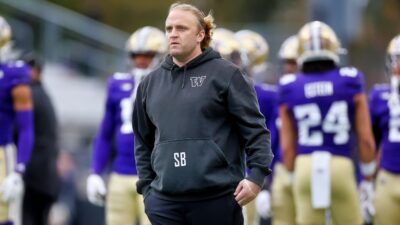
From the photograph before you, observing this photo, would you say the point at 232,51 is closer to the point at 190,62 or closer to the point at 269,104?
the point at 269,104

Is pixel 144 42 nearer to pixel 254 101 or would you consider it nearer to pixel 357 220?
pixel 357 220

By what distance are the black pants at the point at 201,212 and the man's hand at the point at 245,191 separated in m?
0.12

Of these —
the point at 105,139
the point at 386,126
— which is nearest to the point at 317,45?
the point at 386,126

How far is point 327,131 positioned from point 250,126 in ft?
8.19

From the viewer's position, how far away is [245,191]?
7.92m

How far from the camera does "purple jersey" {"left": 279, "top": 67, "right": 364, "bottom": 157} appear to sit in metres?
10.4

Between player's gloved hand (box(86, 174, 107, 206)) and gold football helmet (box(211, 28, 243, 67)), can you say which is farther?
gold football helmet (box(211, 28, 243, 67))

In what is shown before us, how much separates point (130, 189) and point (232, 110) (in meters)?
3.18

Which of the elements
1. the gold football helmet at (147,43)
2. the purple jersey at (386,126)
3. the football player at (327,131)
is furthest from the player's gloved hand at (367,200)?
the gold football helmet at (147,43)

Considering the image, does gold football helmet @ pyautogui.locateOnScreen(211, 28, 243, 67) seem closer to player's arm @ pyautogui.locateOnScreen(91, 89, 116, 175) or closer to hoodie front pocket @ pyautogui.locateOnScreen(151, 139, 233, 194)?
player's arm @ pyautogui.locateOnScreen(91, 89, 116, 175)

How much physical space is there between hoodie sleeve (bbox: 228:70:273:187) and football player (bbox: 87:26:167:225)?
306 centimetres

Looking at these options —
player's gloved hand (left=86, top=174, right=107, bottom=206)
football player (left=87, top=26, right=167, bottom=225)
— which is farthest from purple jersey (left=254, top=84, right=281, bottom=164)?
player's gloved hand (left=86, top=174, right=107, bottom=206)

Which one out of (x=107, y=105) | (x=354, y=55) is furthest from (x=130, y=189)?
(x=354, y=55)

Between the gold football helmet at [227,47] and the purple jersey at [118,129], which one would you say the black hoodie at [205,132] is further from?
the gold football helmet at [227,47]
